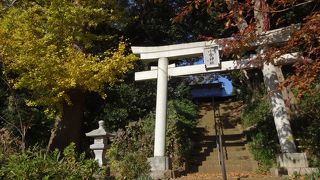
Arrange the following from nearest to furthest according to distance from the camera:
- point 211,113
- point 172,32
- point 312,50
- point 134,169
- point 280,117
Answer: point 312,50
point 134,169
point 280,117
point 172,32
point 211,113

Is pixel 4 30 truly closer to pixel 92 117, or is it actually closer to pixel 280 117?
pixel 92 117

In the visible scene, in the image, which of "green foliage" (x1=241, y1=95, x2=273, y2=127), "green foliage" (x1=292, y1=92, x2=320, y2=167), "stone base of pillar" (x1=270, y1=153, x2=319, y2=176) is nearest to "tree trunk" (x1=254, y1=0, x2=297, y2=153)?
"stone base of pillar" (x1=270, y1=153, x2=319, y2=176)

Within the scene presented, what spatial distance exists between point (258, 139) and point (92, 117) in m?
7.15

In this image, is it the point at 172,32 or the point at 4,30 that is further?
the point at 172,32

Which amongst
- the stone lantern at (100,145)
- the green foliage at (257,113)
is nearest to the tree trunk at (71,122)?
the stone lantern at (100,145)

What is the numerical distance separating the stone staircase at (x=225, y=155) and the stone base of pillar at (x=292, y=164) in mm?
436

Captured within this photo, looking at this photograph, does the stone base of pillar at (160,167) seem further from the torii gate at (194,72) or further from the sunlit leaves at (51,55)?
the sunlit leaves at (51,55)

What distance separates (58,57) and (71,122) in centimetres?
286

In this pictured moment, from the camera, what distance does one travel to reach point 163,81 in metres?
11.4

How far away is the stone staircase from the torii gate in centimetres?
100

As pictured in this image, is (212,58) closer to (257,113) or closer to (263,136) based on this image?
(263,136)

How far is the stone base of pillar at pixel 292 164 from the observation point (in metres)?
9.77

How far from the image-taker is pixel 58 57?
12.1 meters

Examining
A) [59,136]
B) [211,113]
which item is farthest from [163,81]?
[211,113]
